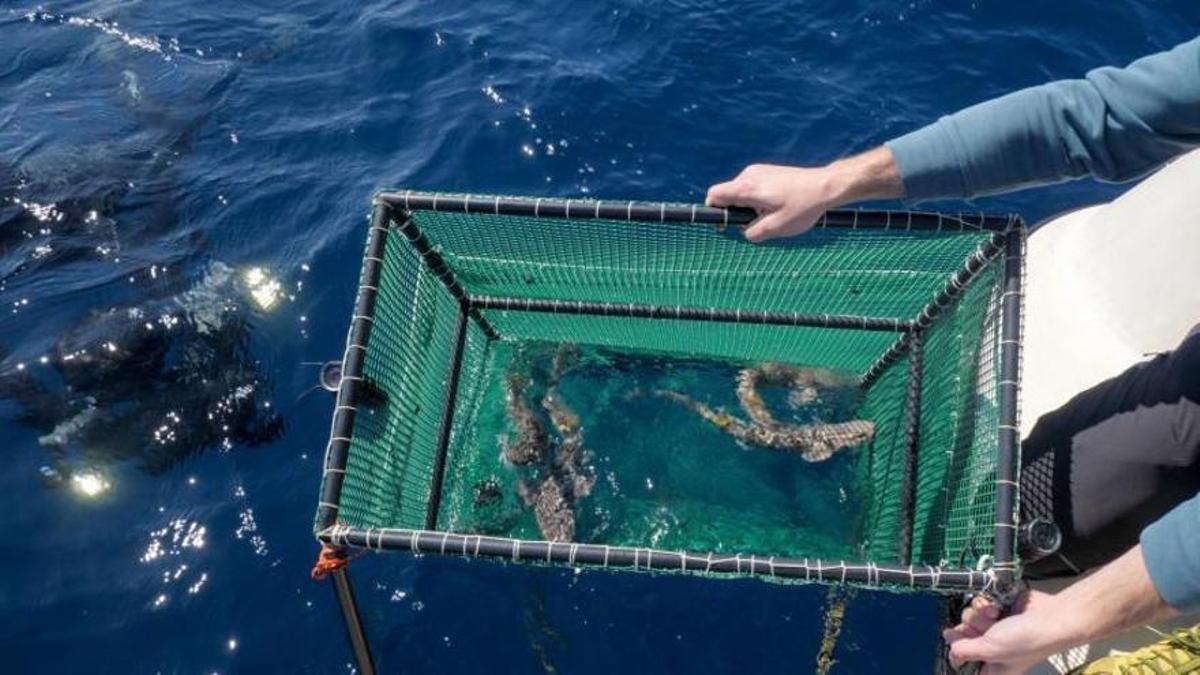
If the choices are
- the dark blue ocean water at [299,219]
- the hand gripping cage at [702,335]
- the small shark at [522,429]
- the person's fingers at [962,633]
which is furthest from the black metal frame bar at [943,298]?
the small shark at [522,429]

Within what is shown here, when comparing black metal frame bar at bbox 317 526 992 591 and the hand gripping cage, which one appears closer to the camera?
black metal frame bar at bbox 317 526 992 591

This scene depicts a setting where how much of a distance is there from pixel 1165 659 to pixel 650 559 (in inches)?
70.1

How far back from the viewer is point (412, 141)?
8328 mm

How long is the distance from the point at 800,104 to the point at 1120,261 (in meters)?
4.09

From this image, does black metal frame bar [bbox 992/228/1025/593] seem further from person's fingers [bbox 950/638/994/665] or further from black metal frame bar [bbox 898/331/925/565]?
black metal frame bar [bbox 898/331/925/565]

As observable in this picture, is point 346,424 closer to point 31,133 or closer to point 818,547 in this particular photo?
point 818,547

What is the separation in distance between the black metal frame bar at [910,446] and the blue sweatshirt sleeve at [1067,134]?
1580 millimetres

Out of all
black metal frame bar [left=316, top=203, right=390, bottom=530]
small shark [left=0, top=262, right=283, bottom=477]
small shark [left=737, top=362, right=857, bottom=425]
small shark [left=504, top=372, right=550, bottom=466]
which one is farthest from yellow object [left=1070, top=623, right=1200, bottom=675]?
small shark [left=0, top=262, right=283, bottom=477]

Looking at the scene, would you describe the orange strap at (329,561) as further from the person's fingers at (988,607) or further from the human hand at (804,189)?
the person's fingers at (988,607)

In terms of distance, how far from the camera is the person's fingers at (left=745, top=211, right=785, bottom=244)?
3.30m

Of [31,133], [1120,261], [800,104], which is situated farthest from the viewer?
[31,133]

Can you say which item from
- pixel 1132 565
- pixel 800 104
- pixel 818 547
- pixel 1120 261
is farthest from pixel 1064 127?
pixel 800 104

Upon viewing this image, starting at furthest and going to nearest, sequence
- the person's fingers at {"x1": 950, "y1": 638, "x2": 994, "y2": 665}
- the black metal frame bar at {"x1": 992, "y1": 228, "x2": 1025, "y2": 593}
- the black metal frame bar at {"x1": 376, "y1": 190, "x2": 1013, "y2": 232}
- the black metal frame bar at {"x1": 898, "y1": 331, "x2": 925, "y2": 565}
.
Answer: the black metal frame bar at {"x1": 898, "y1": 331, "x2": 925, "y2": 565} → the black metal frame bar at {"x1": 376, "y1": 190, "x2": 1013, "y2": 232} → the black metal frame bar at {"x1": 992, "y1": 228, "x2": 1025, "y2": 593} → the person's fingers at {"x1": 950, "y1": 638, "x2": 994, "y2": 665}

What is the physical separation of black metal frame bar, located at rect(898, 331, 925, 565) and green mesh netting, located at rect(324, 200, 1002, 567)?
2.0 inches
